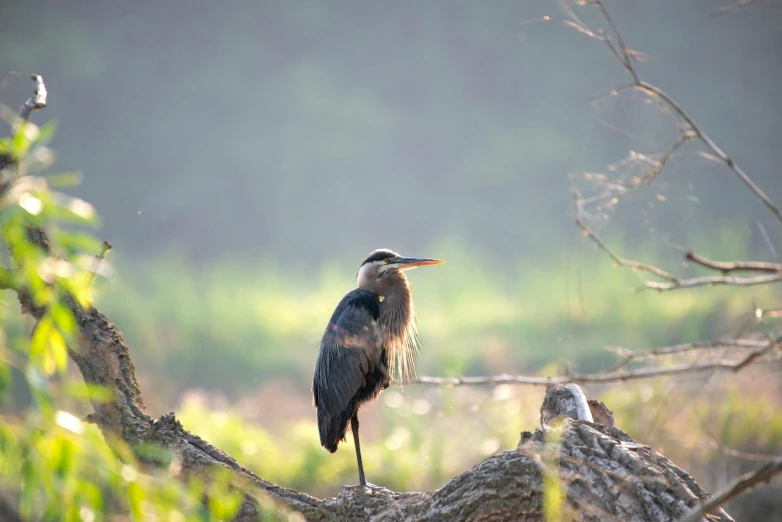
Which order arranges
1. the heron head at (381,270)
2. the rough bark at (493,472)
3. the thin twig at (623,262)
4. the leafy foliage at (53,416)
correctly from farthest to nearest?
the heron head at (381,270) → the thin twig at (623,262) → the rough bark at (493,472) → the leafy foliage at (53,416)

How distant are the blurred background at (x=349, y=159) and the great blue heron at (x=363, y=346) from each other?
4.50m

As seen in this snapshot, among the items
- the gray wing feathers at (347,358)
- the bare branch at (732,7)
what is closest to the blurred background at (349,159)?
the gray wing feathers at (347,358)

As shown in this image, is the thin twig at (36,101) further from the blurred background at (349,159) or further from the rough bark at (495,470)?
the blurred background at (349,159)

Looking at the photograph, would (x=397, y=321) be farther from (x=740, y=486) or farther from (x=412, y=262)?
(x=740, y=486)

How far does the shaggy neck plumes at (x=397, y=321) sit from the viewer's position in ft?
11.5

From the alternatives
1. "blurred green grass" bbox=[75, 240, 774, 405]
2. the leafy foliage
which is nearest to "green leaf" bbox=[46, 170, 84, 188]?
the leafy foliage

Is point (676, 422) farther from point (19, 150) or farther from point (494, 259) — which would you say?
point (494, 259)

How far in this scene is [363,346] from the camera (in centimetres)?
336

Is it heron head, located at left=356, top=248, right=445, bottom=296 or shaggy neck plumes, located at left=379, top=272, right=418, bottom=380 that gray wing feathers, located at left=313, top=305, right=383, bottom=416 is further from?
heron head, located at left=356, top=248, right=445, bottom=296

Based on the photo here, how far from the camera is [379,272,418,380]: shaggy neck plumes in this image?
3.52 m

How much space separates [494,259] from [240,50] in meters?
9.40

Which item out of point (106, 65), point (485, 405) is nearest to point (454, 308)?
point (485, 405)

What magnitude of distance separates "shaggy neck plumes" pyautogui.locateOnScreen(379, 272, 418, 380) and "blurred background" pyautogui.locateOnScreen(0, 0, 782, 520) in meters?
4.43

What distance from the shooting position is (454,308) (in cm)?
1086
